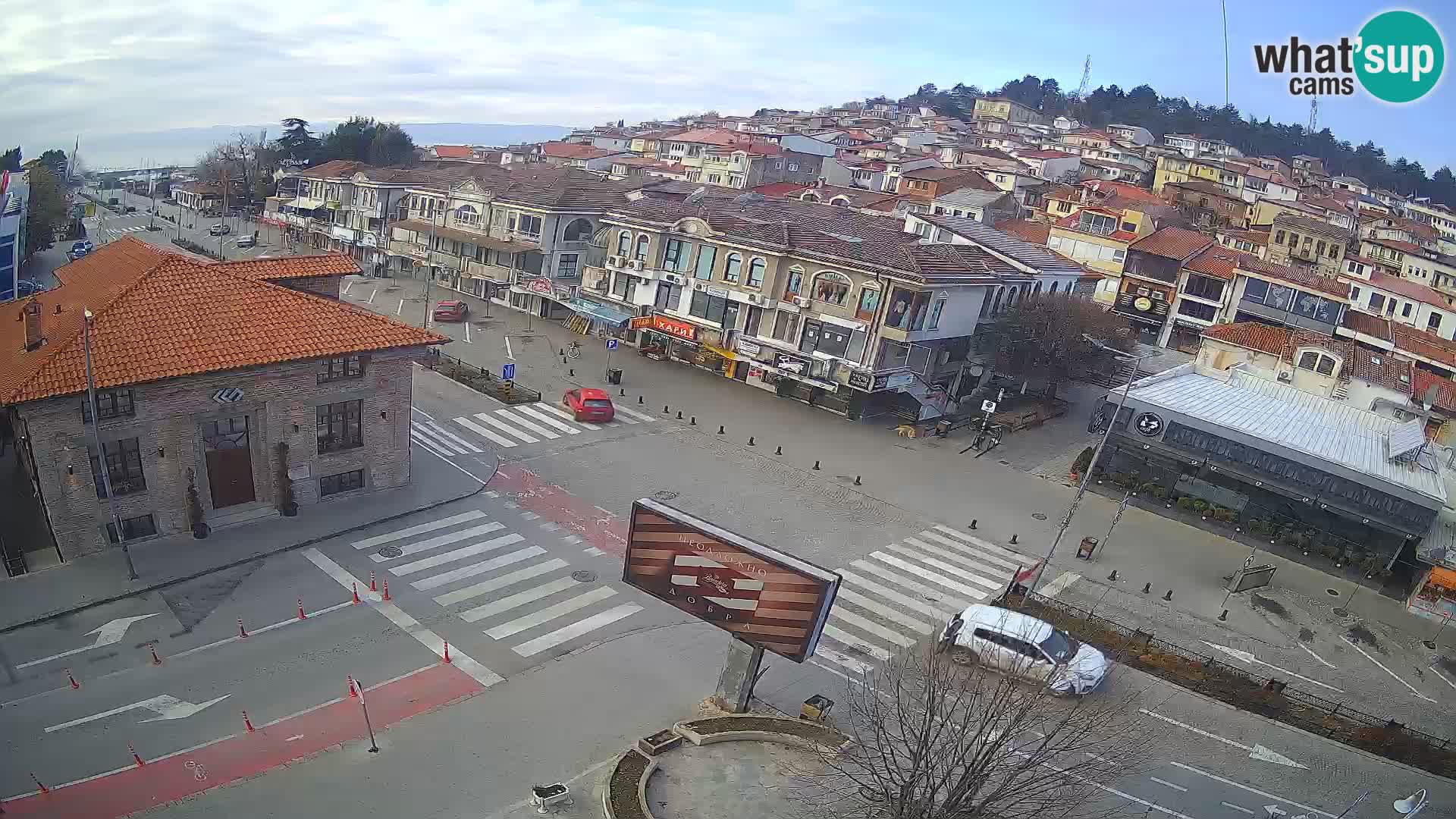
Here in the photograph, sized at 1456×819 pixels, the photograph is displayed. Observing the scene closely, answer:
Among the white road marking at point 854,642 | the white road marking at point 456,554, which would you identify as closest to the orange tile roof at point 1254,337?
the white road marking at point 854,642

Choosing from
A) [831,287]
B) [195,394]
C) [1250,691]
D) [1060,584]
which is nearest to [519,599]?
[195,394]

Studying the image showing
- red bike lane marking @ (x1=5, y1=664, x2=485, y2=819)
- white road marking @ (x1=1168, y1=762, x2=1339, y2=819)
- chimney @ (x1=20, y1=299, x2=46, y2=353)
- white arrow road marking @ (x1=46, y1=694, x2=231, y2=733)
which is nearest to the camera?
red bike lane marking @ (x1=5, y1=664, x2=485, y2=819)

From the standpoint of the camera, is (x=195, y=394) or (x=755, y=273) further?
(x=755, y=273)

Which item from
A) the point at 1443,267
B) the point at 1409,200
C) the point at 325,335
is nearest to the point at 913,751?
the point at 325,335

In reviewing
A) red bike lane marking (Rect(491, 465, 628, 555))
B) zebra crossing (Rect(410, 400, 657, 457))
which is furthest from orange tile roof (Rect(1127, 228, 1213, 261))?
red bike lane marking (Rect(491, 465, 628, 555))

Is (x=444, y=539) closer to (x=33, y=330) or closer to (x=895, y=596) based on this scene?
(x=33, y=330)

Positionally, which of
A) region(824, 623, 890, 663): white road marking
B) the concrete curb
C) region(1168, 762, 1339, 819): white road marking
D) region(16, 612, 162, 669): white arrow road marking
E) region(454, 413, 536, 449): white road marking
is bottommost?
region(16, 612, 162, 669): white arrow road marking

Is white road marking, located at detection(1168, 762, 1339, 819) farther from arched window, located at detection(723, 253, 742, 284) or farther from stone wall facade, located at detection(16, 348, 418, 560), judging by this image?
arched window, located at detection(723, 253, 742, 284)

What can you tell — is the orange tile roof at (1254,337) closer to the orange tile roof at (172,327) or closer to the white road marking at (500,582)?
the white road marking at (500,582)
